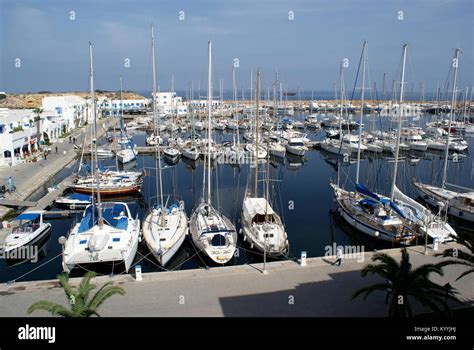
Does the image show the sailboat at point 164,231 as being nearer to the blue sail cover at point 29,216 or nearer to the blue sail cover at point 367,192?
the blue sail cover at point 29,216

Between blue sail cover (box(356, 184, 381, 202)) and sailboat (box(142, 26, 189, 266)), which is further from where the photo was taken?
blue sail cover (box(356, 184, 381, 202))

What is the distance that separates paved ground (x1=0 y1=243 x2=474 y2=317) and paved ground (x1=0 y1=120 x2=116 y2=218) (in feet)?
53.8

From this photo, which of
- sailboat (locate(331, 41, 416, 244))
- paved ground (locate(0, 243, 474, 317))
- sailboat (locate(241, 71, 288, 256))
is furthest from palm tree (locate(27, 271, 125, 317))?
sailboat (locate(331, 41, 416, 244))

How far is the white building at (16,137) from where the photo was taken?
4306 cm

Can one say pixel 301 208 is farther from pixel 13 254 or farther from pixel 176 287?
pixel 13 254

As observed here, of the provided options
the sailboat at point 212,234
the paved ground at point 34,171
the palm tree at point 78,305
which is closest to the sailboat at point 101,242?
the sailboat at point 212,234

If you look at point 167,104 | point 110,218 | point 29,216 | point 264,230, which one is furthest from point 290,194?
point 167,104

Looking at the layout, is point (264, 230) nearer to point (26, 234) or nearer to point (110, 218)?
point (110, 218)

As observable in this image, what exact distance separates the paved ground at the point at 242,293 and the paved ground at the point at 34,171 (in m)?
16.4

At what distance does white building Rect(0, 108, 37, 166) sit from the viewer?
43.1 meters

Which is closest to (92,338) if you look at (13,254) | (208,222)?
(208,222)

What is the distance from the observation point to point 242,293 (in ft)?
54.4

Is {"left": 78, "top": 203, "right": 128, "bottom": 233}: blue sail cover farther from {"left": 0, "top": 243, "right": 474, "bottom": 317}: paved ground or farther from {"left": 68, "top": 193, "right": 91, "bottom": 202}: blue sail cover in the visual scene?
{"left": 68, "top": 193, "right": 91, "bottom": 202}: blue sail cover

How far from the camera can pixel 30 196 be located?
3547 cm
